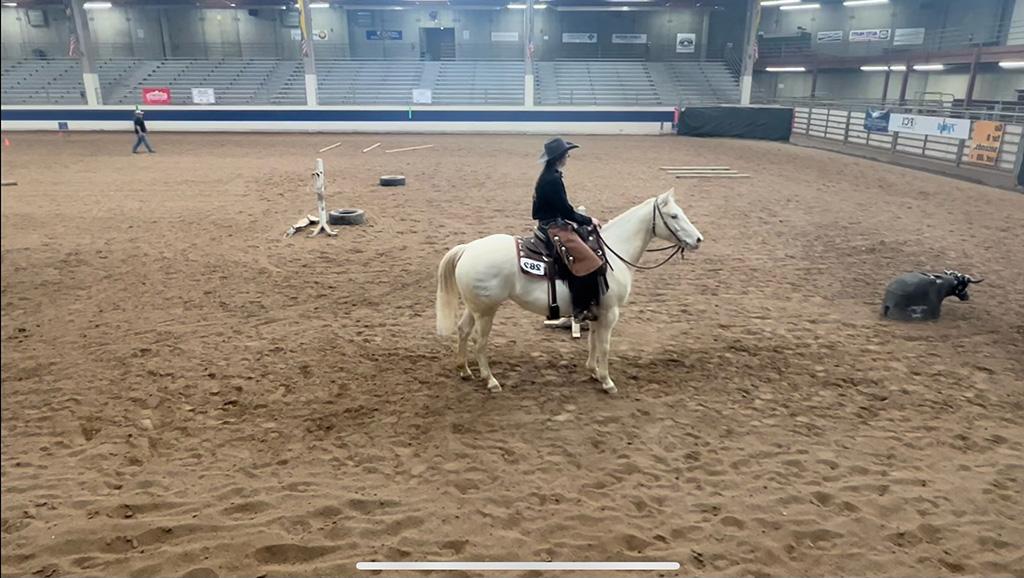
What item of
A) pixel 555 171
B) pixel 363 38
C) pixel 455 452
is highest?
pixel 363 38

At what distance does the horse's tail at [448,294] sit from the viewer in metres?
5.82

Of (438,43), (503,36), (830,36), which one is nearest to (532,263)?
(503,36)

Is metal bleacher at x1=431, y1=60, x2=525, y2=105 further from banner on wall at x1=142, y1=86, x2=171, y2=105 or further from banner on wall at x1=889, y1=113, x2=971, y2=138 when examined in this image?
banner on wall at x1=889, y1=113, x2=971, y2=138

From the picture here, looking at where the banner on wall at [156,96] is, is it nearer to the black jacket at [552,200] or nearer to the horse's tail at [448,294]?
the horse's tail at [448,294]

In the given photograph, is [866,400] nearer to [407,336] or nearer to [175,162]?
[407,336]

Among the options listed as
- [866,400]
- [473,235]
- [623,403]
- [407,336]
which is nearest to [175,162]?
[473,235]

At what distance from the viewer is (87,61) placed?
1221 inches

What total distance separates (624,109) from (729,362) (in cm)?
2701

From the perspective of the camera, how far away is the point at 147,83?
35.0 meters

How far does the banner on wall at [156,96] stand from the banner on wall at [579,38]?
24149 millimetres

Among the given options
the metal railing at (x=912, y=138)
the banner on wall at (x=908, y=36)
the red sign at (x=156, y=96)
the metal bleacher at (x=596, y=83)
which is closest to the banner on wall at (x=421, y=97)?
the metal bleacher at (x=596, y=83)

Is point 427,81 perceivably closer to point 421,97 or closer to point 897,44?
point 421,97

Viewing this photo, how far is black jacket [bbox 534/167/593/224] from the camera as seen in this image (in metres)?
5.46

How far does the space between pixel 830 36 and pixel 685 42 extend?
9.03 meters
